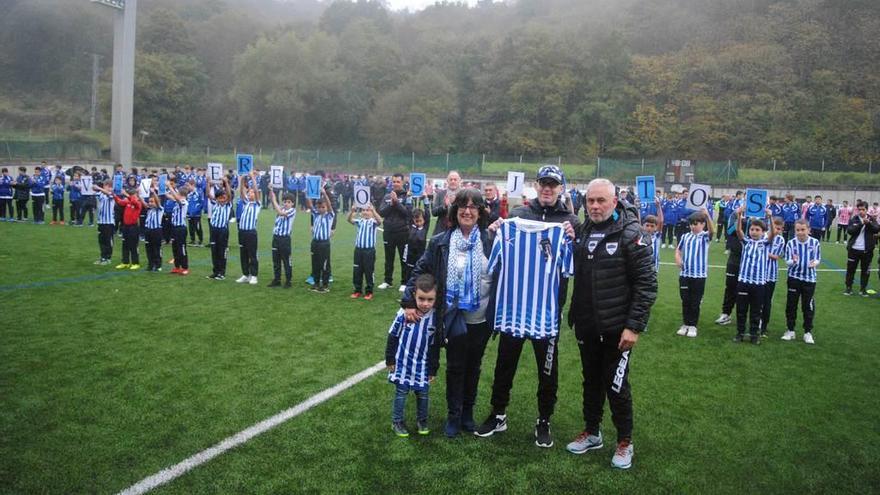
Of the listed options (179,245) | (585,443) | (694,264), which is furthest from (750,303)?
(179,245)

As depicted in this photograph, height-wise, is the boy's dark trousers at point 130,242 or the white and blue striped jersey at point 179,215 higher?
the white and blue striped jersey at point 179,215

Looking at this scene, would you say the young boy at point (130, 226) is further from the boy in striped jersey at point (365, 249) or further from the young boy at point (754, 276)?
the young boy at point (754, 276)

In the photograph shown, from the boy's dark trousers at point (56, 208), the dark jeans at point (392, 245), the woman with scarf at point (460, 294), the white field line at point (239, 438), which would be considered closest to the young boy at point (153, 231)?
the dark jeans at point (392, 245)

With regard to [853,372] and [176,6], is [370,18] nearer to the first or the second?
[176,6]

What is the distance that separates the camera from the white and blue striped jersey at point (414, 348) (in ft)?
16.5

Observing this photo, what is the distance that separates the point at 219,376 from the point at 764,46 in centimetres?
6548

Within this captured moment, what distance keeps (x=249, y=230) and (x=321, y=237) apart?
1.54 metres

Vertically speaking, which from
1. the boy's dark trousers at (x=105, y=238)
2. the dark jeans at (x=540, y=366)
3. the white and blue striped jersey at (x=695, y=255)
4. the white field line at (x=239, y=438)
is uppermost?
the white and blue striped jersey at (x=695, y=255)

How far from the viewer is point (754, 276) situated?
8594 mm

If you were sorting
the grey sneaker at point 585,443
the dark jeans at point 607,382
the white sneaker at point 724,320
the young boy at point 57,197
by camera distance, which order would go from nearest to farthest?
the dark jeans at point 607,382
the grey sneaker at point 585,443
the white sneaker at point 724,320
the young boy at point 57,197

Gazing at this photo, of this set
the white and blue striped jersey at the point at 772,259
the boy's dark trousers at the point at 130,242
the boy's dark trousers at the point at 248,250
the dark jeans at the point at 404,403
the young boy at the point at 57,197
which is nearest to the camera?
the dark jeans at the point at 404,403

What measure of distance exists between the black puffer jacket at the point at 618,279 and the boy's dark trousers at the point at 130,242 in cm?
1125

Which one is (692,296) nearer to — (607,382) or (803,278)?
(803,278)

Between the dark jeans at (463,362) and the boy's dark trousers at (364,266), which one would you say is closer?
the dark jeans at (463,362)
